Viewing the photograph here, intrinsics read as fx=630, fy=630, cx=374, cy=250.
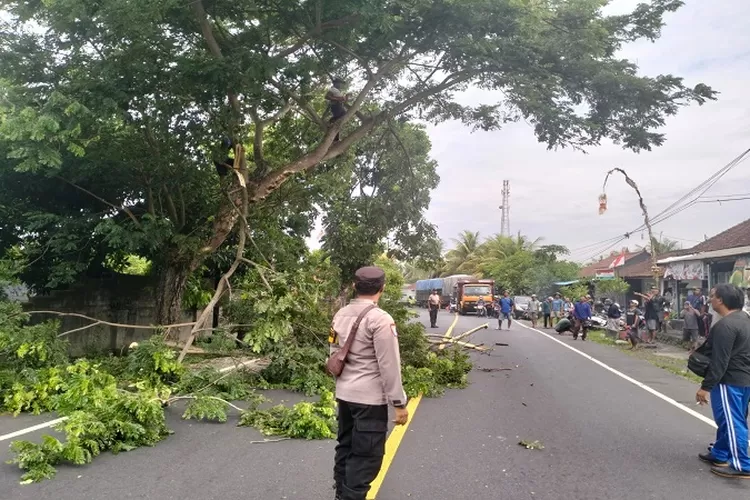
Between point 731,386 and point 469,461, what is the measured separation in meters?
2.47

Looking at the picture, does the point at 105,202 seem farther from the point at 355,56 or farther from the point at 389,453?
the point at 389,453

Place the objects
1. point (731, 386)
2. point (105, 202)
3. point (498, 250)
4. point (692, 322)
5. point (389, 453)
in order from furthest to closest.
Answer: point (498, 250)
point (692, 322)
point (105, 202)
point (389, 453)
point (731, 386)

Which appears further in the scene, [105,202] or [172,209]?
[172,209]

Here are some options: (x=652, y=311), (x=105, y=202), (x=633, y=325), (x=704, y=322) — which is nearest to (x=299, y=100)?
(x=105, y=202)

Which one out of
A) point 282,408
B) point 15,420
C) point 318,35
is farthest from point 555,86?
point 15,420

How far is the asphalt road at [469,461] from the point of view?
502 centimetres

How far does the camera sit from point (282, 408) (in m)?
7.30

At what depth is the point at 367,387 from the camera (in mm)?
4066

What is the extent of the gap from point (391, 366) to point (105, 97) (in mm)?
7577

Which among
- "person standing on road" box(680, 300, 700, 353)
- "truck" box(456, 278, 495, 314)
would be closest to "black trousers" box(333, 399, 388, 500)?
"person standing on road" box(680, 300, 700, 353)

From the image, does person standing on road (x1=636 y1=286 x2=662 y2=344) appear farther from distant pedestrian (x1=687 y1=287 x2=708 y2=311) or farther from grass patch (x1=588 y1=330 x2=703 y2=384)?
distant pedestrian (x1=687 y1=287 x2=708 y2=311)

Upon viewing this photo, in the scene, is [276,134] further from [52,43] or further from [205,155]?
Result: [52,43]

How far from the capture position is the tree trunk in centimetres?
1294

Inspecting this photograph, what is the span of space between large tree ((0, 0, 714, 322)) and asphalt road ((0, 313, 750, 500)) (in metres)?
4.85
